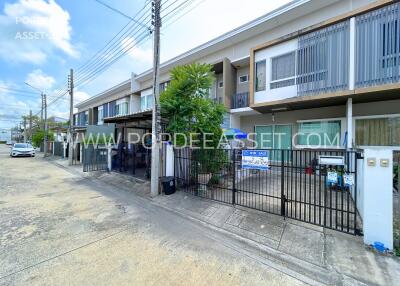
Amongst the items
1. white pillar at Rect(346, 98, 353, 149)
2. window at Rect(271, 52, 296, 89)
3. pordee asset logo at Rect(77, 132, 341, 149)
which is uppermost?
window at Rect(271, 52, 296, 89)

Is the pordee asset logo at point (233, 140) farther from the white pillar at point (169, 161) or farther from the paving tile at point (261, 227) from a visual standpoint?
the paving tile at point (261, 227)

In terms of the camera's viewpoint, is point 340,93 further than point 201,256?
Yes

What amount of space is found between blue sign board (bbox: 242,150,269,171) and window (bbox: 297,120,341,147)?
239 inches

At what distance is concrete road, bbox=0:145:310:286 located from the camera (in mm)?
2855

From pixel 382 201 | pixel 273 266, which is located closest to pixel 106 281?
pixel 273 266

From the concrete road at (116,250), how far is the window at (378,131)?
8305 millimetres

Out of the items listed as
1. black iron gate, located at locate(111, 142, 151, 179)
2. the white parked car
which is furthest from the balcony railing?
the white parked car

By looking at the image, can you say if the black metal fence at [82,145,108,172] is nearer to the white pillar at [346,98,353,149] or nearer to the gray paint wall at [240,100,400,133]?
the gray paint wall at [240,100,400,133]

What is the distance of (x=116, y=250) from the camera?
3.58 metres

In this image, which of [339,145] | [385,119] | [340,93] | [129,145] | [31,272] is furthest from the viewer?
[129,145]

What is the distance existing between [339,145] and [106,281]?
1037 cm

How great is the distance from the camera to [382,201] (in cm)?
341

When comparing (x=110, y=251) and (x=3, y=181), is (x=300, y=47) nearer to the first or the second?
(x=110, y=251)

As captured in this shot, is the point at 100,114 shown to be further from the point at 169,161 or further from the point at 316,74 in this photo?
the point at 316,74
